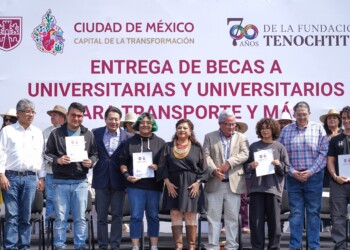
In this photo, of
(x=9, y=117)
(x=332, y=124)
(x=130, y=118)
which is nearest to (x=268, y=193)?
(x=332, y=124)

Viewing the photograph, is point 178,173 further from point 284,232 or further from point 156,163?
point 284,232

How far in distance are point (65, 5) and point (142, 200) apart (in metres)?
3.42

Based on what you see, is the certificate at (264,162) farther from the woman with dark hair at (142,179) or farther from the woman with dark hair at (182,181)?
the woman with dark hair at (142,179)

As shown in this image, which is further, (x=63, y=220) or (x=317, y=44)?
(x=317, y=44)

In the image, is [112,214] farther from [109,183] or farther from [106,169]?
[106,169]

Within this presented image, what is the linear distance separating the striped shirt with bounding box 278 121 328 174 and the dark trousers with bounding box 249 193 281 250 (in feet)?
1.42

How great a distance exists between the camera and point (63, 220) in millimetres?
7309

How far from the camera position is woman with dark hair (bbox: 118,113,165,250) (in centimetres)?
742

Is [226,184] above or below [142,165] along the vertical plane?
below

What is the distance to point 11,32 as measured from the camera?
9406 mm

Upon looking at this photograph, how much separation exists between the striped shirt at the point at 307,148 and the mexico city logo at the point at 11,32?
4.14 m

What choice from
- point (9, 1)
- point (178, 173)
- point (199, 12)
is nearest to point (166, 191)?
point (178, 173)

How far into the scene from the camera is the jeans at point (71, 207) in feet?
24.0

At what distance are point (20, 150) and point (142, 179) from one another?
1.38 m
